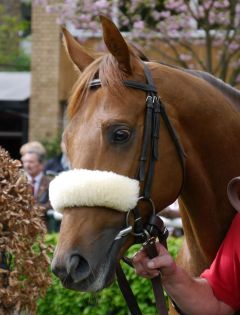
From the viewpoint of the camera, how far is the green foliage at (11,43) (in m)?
25.6

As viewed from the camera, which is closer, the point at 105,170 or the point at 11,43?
the point at 105,170

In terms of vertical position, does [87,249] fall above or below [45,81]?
above

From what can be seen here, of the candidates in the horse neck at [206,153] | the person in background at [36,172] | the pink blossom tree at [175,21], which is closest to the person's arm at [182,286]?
the horse neck at [206,153]

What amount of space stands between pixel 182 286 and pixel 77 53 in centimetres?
111

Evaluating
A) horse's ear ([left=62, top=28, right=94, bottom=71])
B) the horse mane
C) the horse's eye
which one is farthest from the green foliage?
the horse's eye

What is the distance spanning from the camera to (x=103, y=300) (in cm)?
662

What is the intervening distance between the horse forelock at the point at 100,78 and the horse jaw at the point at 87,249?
0.48m

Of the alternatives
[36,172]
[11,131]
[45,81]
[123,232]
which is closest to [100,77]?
[123,232]

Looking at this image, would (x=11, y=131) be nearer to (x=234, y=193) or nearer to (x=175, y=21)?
(x=175, y=21)

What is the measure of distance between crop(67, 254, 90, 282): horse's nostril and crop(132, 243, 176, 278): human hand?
37 cm

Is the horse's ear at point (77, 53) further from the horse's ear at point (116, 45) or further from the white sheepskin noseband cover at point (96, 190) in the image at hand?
the white sheepskin noseband cover at point (96, 190)

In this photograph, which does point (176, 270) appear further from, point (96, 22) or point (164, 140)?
point (96, 22)

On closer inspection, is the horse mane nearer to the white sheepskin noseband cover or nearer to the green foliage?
the white sheepskin noseband cover

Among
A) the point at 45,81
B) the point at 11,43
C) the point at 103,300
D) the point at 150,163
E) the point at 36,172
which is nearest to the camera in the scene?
the point at 150,163
